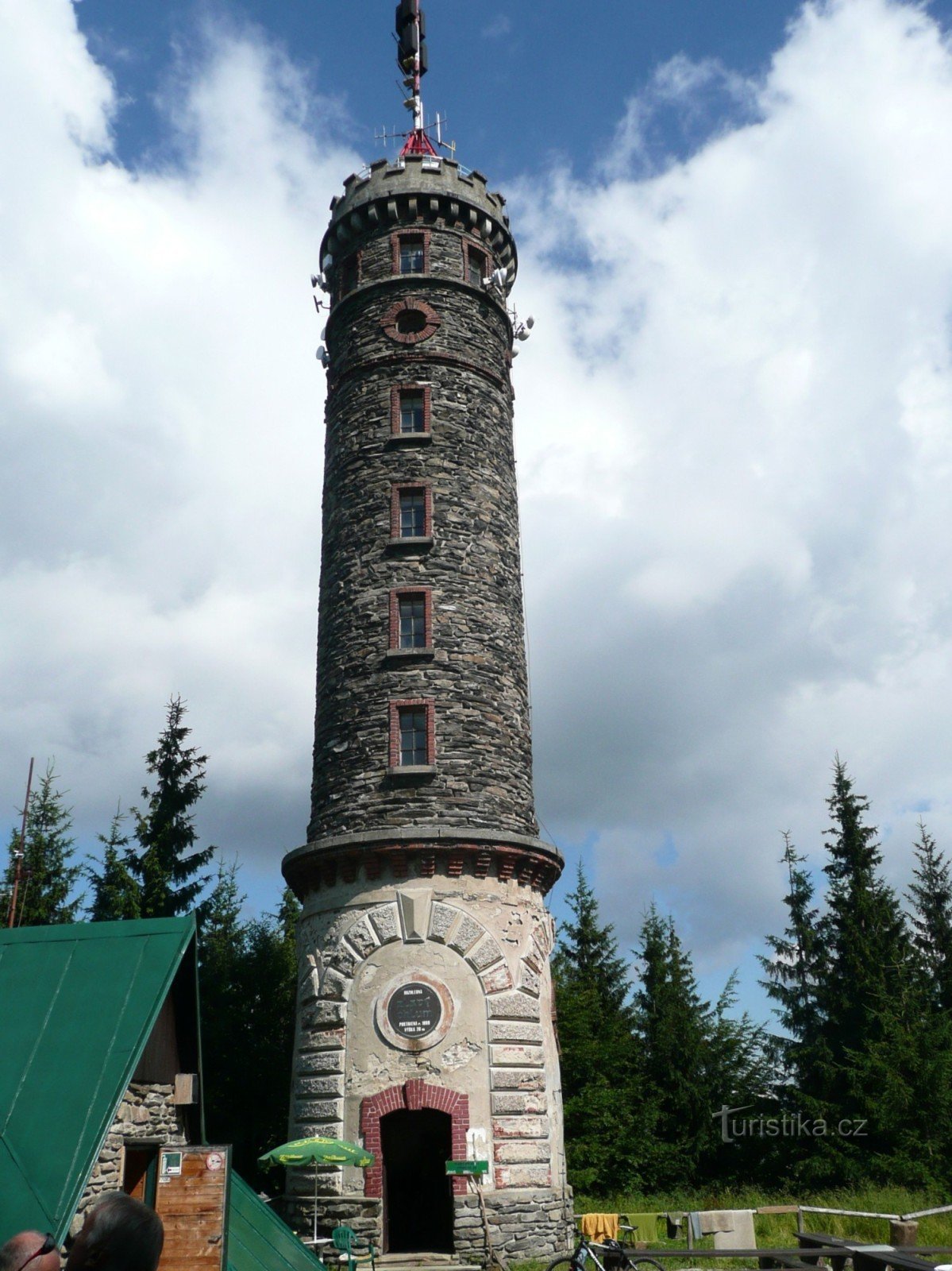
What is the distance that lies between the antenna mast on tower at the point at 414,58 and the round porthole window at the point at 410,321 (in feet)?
22.1

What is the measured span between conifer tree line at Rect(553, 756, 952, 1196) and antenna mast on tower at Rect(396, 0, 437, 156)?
23.6 meters

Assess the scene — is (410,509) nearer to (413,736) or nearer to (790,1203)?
(413,736)

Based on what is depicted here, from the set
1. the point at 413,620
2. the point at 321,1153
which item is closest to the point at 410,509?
the point at 413,620

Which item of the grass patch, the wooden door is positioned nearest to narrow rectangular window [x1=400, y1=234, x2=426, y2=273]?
the wooden door

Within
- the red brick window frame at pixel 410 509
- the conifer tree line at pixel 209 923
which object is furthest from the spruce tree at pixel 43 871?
the red brick window frame at pixel 410 509

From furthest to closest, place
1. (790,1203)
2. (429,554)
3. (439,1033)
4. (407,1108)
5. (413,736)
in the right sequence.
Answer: (790,1203)
(429,554)
(413,736)
(439,1033)
(407,1108)

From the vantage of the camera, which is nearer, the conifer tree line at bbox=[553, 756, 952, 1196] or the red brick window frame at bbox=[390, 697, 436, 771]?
the red brick window frame at bbox=[390, 697, 436, 771]

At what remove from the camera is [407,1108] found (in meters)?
16.3

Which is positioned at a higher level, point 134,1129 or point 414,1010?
point 414,1010

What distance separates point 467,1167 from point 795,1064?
62.1 feet

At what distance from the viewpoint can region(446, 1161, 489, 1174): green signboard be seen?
15906mm

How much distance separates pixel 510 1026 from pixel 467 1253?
3258 millimetres

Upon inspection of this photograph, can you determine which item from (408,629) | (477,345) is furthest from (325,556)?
(477,345)

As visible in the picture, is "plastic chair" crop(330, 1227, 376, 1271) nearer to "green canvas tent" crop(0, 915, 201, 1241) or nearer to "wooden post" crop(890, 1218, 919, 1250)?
"green canvas tent" crop(0, 915, 201, 1241)
